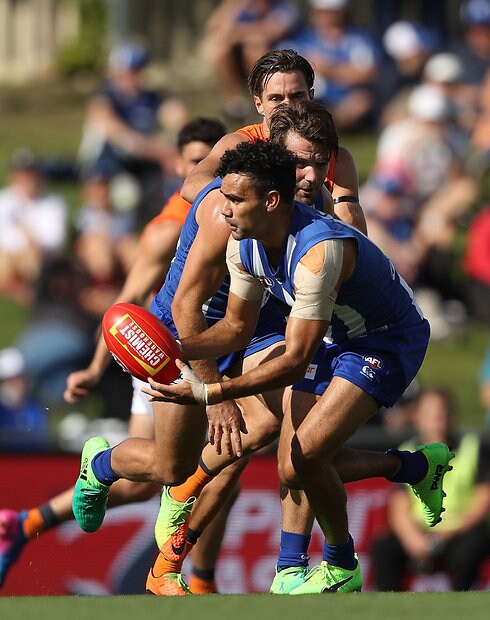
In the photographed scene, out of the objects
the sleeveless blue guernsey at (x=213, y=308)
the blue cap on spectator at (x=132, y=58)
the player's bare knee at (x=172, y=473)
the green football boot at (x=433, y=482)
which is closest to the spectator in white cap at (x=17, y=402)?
the blue cap on spectator at (x=132, y=58)

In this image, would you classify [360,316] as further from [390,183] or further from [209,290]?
[390,183]

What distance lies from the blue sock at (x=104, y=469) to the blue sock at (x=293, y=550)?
35.5 inches

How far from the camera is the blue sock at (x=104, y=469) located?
7281 mm

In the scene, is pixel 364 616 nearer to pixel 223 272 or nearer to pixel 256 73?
pixel 223 272

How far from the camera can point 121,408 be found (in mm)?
12000

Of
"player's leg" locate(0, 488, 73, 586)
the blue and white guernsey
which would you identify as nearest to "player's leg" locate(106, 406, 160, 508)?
"player's leg" locate(0, 488, 73, 586)

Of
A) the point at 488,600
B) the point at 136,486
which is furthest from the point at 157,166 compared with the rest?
the point at 488,600

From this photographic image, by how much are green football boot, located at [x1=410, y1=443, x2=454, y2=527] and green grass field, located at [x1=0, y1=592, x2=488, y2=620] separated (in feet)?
3.72

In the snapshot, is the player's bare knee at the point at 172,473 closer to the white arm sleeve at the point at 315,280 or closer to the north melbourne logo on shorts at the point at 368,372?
the north melbourne logo on shorts at the point at 368,372

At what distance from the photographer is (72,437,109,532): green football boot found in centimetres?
736

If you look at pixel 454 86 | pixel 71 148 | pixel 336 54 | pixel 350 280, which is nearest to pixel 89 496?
pixel 350 280

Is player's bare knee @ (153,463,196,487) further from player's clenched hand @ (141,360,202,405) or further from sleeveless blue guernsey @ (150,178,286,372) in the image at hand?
player's clenched hand @ (141,360,202,405)

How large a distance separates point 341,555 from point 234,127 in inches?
364

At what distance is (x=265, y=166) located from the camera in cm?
612
